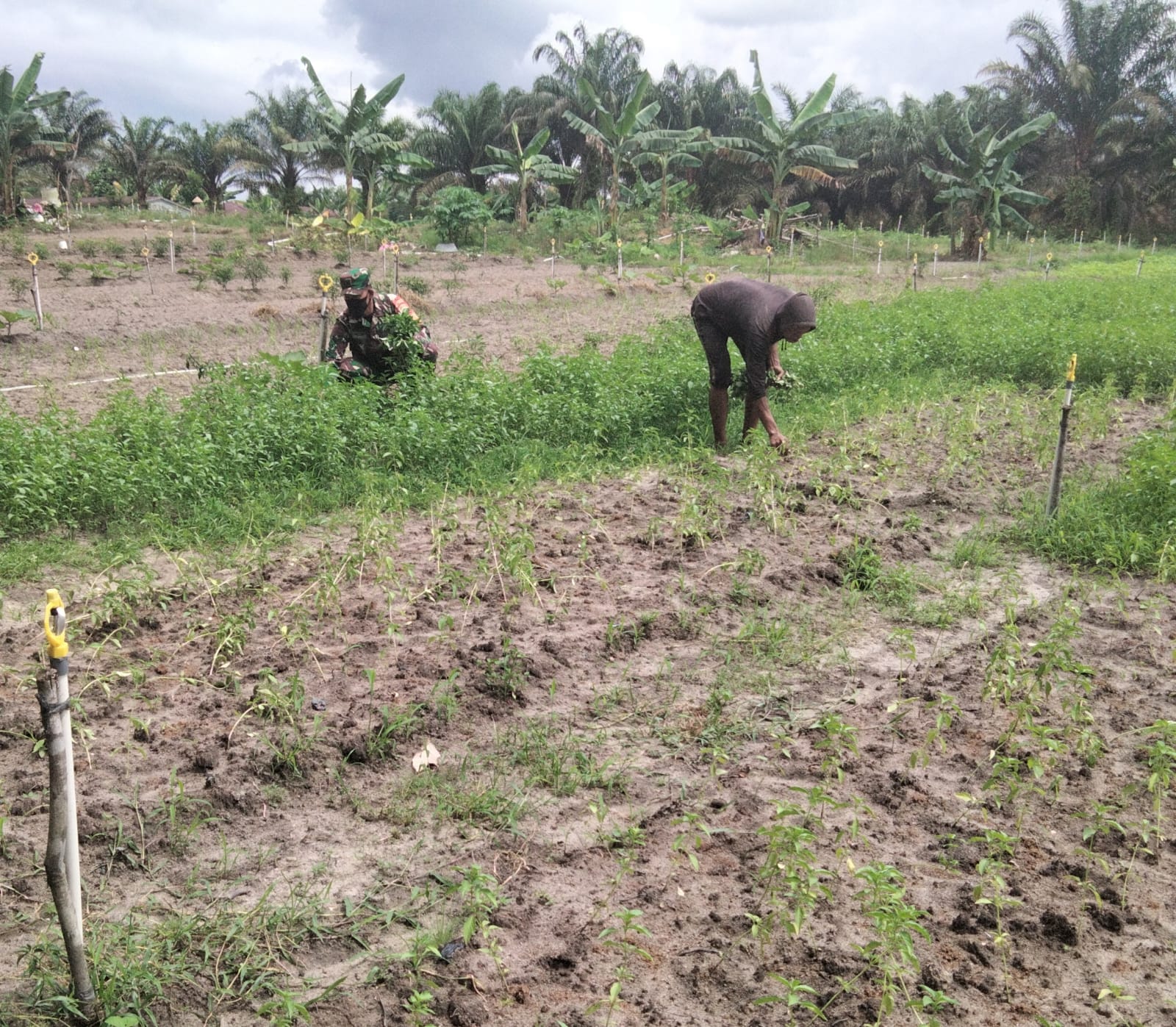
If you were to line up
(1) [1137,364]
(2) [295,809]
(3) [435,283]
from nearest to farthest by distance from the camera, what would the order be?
(2) [295,809] → (1) [1137,364] → (3) [435,283]

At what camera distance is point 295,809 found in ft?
11.1

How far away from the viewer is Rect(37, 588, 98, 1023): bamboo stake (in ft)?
7.52

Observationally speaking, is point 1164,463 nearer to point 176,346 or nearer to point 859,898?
point 859,898

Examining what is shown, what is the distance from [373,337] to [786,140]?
20.3 m

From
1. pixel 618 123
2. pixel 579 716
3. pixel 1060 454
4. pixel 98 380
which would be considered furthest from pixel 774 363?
pixel 618 123

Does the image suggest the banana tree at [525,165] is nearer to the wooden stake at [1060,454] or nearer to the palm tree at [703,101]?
the palm tree at [703,101]

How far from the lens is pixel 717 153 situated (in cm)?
3150

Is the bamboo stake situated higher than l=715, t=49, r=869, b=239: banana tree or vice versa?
l=715, t=49, r=869, b=239: banana tree

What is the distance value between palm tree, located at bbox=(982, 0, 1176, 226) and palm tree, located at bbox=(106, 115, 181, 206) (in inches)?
1312

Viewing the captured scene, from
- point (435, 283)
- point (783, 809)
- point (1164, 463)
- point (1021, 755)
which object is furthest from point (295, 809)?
point (435, 283)

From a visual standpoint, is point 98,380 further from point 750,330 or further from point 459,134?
point 459,134

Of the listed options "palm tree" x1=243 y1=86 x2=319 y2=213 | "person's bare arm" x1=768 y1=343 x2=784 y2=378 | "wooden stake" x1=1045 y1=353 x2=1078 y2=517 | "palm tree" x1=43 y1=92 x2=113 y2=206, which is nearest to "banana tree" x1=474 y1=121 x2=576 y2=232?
"palm tree" x1=243 y1=86 x2=319 y2=213

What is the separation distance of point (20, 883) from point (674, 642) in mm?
2758

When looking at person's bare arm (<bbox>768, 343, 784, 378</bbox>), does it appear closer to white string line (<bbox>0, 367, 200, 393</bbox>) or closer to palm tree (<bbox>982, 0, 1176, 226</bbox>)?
white string line (<bbox>0, 367, 200, 393</bbox>)
